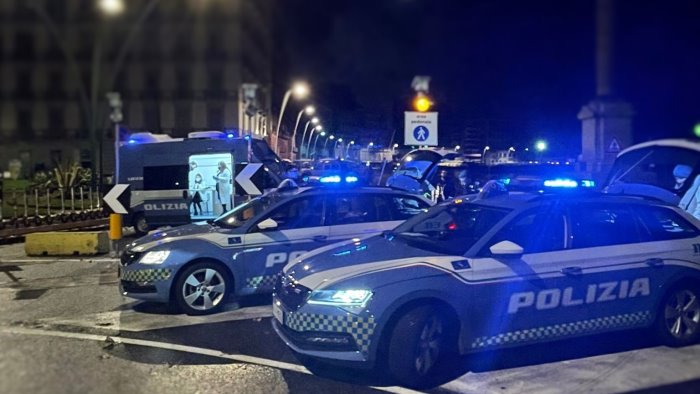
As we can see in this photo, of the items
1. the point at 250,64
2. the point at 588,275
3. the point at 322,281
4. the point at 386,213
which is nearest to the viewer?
the point at 322,281

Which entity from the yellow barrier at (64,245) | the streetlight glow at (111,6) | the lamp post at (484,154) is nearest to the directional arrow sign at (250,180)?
the yellow barrier at (64,245)

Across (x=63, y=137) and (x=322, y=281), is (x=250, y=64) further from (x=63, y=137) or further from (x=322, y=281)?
(x=322, y=281)

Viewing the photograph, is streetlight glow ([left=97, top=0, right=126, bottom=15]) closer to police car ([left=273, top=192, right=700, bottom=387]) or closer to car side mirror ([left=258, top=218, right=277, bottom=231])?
car side mirror ([left=258, top=218, right=277, bottom=231])

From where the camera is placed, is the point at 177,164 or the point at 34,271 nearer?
the point at 34,271

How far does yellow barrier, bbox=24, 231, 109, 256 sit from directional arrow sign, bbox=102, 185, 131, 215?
1.55 m

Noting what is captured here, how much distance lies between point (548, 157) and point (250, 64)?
562 centimetres

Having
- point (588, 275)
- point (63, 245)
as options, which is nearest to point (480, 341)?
point (588, 275)

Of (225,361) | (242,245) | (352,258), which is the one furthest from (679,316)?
(242,245)

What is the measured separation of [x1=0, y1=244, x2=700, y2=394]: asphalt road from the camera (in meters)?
4.54

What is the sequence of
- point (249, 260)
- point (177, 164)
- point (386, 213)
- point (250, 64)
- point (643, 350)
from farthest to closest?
point (177, 164)
point (250, 64)
point (386, 213)
point (249, 260)
point (643, 350)

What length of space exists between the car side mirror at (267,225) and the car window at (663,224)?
3691mm

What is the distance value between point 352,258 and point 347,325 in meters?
0.67

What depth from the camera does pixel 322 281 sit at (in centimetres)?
464

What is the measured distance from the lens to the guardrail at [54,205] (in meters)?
15.8
